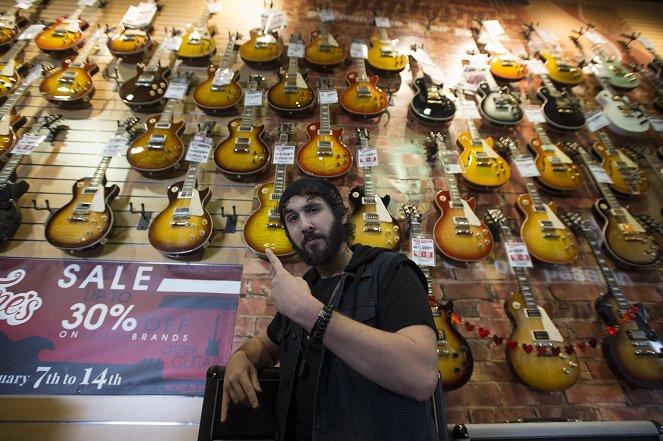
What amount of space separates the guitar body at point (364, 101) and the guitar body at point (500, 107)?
97 cm

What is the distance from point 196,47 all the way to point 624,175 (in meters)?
4.14

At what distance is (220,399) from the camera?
1.49 metres

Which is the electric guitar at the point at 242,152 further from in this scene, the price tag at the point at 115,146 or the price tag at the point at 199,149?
the price tag at the point at 115,146

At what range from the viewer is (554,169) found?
121 inches

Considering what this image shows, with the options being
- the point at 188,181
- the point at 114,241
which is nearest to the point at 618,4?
the point at 188,181

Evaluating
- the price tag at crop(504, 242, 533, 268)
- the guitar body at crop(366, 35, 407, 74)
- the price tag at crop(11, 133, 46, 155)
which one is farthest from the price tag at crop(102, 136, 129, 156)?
the price tag at crop(504, 242, 533, 268)

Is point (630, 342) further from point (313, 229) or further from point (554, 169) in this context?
point (313, 229)

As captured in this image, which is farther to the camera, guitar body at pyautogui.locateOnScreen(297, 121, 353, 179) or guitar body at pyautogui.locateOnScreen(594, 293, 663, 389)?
guitar body at pyautogui.locateOnScreen(297, 121, 353, 179)

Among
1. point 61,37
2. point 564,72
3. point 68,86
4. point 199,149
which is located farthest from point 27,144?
point 564,72

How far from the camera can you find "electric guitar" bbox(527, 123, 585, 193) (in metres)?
3.02

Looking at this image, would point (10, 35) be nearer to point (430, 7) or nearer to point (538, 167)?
point (430, 7)

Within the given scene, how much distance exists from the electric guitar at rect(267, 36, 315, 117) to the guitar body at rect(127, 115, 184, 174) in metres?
0.89

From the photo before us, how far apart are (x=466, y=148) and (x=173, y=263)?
101 inches

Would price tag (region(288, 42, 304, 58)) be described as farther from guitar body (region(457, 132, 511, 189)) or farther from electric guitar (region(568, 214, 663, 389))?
electric guitar (region(568, 214, 663, 389))
